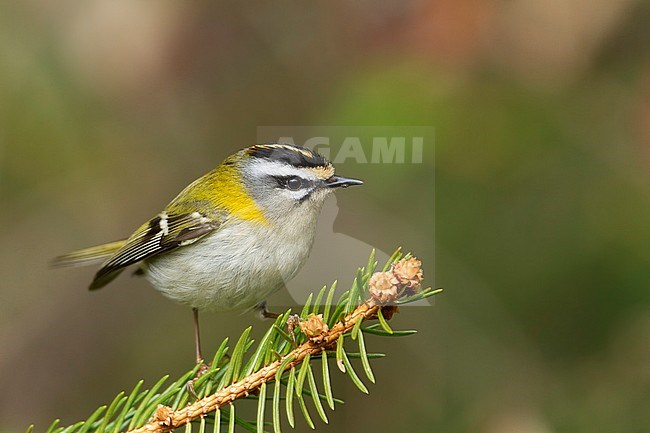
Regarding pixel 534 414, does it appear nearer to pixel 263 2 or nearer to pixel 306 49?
pixel 306 49

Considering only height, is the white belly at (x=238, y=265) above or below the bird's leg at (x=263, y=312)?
above

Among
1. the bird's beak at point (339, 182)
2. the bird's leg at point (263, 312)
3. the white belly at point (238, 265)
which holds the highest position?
the bird's beak at point (339, 182)

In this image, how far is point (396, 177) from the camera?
7.72ft

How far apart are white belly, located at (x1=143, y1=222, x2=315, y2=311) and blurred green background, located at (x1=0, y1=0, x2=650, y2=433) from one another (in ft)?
1.63

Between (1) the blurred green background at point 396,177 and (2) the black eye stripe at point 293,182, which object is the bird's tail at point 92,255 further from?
(2) the black eye stripe at point 293,182

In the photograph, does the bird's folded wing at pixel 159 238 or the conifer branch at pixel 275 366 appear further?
the bird's folded wing at pixel 159 238

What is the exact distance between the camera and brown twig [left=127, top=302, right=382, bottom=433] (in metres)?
1.43

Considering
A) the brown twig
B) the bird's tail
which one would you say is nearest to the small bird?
the bird's tail

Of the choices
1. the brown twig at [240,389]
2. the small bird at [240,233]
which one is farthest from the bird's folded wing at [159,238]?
the brown twig at [240,389]

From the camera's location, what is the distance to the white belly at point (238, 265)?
193 centimetres

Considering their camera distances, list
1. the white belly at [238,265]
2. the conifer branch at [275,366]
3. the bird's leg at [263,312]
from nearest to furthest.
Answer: the conifer branch at [275,366]
the white belly at [238,265]
the bird's leg at [263,312]

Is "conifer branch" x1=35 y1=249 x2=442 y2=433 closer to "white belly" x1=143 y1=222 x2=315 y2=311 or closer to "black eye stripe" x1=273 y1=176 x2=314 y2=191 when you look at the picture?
"white belly" x1=143 y1=222 x2=315 y2=311

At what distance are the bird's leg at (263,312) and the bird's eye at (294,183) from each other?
33 centimetres

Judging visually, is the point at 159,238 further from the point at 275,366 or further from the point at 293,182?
the point at 275,366
